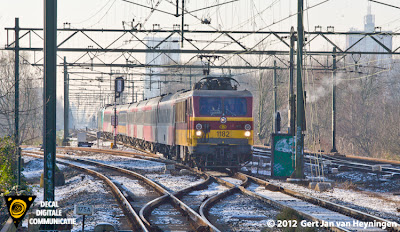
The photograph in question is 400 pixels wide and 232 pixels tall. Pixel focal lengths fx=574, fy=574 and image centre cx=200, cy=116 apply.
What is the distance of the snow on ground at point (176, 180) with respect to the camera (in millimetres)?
17375

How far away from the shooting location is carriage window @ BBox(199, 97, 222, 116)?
66.8 ft

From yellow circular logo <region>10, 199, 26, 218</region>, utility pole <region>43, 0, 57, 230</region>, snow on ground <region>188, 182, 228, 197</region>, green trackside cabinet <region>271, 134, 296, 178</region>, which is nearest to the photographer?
yellow circular logo <region>10, 199, 26, 218</region>

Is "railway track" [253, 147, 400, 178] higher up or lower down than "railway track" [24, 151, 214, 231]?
higher up

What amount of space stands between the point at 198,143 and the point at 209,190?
414 cm

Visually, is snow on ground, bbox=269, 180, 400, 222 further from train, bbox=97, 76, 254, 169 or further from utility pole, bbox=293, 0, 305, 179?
train, bbox=97, 76, 254, 169

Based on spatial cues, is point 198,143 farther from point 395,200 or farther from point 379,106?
point 379,106

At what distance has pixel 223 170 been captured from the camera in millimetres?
23188

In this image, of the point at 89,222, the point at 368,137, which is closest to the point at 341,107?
the point at 368,137

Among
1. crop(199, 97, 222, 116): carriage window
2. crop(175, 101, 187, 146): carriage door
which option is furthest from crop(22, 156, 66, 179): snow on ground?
crop(199, 97, 222, 116): carriage window

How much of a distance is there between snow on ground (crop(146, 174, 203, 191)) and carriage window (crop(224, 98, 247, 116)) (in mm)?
2641

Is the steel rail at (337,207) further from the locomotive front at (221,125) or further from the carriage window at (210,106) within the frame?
the carriage window at (210,106)

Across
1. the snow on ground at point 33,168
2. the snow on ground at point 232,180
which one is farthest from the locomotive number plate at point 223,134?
the snow on ground at point 33,168

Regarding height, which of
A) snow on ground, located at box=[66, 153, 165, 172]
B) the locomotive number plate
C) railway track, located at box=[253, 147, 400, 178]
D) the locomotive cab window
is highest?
the locomotive cab window

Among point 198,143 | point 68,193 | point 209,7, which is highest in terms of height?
point 209,7
